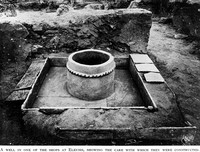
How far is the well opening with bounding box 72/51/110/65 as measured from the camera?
391 cm

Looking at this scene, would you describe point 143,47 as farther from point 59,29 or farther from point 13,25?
point 13,25

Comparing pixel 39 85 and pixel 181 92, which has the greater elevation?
pixel 39 85

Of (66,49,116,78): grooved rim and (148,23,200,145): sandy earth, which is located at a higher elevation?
(66,49,116,78): grooved rim

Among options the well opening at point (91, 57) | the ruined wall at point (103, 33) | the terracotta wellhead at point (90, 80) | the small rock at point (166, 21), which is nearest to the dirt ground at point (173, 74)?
the ruined wall at point (103, 33)

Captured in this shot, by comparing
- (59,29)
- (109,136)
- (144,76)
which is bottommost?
(109,136)

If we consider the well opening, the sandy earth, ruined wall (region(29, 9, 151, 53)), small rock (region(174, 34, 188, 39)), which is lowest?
the sandy earth

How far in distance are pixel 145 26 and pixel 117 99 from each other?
2.02m

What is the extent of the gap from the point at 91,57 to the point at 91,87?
0.90 meters

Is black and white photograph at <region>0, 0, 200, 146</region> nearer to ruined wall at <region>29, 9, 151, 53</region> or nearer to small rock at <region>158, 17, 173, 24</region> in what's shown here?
ruined wall at <region>29, 9, 151, 53</region>

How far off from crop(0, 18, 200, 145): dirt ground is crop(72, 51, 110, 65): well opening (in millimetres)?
1268

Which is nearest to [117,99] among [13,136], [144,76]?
[144,76]

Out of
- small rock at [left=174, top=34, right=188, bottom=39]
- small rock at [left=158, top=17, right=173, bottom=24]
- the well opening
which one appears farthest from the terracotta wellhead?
small rock at [left=158, top=17, right=173, bottom=24]

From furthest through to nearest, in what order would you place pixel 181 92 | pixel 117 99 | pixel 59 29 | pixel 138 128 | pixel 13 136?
pixel 59 29 < pixel 181 92 < pixel 117 99 < pixel 13 136 < pixel 138 128

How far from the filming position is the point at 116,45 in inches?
179
